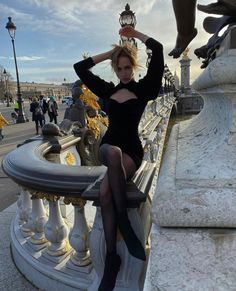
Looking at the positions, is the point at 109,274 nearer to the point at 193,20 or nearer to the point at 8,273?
the point at 8,273

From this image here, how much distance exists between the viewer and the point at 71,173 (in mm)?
2340

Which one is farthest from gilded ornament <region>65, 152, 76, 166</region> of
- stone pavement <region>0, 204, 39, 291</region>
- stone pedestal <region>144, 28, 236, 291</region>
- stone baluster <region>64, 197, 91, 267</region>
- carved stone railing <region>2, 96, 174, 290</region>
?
stone pedestal <region>144, 28, 236, 291</region>

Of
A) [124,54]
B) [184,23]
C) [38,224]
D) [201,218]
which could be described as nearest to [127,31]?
[124,54]

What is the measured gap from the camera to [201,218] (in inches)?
52.6

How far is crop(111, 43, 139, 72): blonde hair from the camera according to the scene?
2307 mm

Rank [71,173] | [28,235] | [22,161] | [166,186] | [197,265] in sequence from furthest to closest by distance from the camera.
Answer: [28,235] < [22,161] < [71,173] < [166,186] < [197,265]

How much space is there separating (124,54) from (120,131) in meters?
0.55

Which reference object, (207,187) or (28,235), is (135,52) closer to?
(207,187)

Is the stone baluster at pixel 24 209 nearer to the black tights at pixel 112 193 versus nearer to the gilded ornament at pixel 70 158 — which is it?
the black tights at pixel 112 193

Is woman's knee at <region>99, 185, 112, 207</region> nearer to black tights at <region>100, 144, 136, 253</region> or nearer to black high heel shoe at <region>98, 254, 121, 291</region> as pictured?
black tights at <region>100, 144, 136, 253</region>

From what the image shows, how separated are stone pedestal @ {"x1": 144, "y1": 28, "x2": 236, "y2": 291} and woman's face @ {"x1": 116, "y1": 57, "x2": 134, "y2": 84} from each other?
0.84 metres

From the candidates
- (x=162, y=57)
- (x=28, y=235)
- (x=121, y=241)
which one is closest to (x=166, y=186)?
(x=121, y=241)

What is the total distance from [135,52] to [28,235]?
196cm

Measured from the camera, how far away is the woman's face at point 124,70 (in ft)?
7.58
